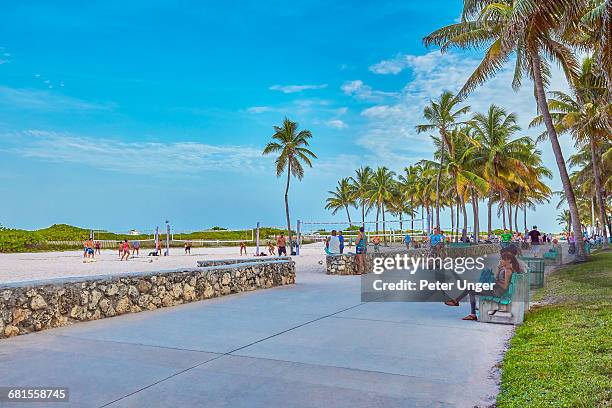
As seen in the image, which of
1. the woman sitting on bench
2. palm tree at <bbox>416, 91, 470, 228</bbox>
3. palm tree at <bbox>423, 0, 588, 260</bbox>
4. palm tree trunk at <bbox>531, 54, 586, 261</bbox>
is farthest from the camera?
palm tree at <bbox>416, 91, 470, 228</bbox>

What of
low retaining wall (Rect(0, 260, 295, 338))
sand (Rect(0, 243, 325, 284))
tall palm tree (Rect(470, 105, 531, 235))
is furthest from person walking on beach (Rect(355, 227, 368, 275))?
tall palm tree (Rect(470, 105, 531, 235))

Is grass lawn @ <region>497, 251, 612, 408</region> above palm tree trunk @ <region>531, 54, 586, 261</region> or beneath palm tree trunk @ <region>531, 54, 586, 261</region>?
beneath

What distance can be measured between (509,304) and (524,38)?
1311 centimetres

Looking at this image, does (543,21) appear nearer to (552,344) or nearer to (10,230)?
(552,344)

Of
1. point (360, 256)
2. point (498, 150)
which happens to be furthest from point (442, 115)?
point (360, 256)

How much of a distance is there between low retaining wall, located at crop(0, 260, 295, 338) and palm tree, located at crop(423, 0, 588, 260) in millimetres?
11967

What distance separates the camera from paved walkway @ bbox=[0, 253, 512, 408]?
451 cm

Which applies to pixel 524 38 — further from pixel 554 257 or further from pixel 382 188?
pixel 382 188

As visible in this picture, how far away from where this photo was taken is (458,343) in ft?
22.0
